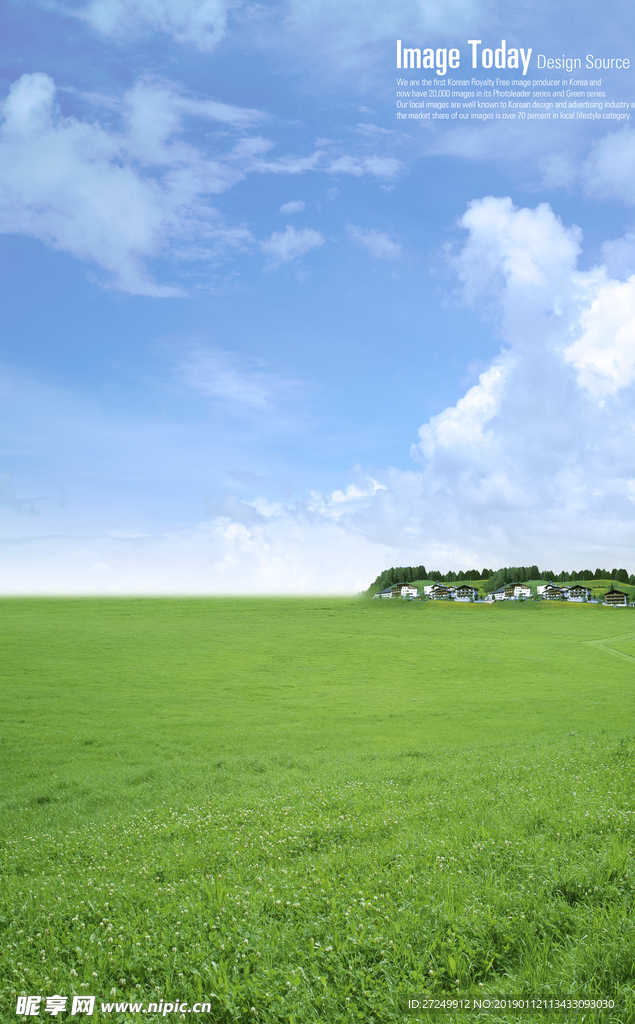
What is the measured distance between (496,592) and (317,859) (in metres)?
117

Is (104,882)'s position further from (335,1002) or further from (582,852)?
(582,852)

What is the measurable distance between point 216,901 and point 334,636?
65.9 meters

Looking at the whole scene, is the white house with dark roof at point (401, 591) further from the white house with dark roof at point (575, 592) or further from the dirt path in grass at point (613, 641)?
the dirt path in grass at point (613, 641)

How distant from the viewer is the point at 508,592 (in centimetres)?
11988

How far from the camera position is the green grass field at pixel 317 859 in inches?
268

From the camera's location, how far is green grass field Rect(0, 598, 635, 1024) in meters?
6.81

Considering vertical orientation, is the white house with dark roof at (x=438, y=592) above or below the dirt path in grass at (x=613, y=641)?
above

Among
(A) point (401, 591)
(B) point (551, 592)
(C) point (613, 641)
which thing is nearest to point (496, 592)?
(B) point (551, 592)

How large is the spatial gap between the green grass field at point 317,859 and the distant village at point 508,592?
272ft

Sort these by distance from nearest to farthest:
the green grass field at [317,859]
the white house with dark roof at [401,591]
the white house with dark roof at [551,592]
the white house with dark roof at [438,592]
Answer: the green grass field at [317,859]
the white house with dark roof at [401,591]
the white house with dark roof at [438,592]
the white house with dark roof at [551,592]

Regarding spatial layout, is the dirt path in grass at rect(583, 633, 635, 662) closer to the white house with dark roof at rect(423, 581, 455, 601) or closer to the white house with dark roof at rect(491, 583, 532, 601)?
the white house with dark roof at rect(491, 583, 532, 601)

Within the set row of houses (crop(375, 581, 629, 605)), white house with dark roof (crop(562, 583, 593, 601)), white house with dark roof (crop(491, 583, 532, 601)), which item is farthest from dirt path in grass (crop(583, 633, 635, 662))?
white house with dark roof (crop(562, 583, 593, 601))

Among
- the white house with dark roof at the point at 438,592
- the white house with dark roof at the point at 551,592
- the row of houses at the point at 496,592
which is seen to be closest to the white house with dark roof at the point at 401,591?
the row of houses at the point at 496,592

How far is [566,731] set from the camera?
25.3 meters
